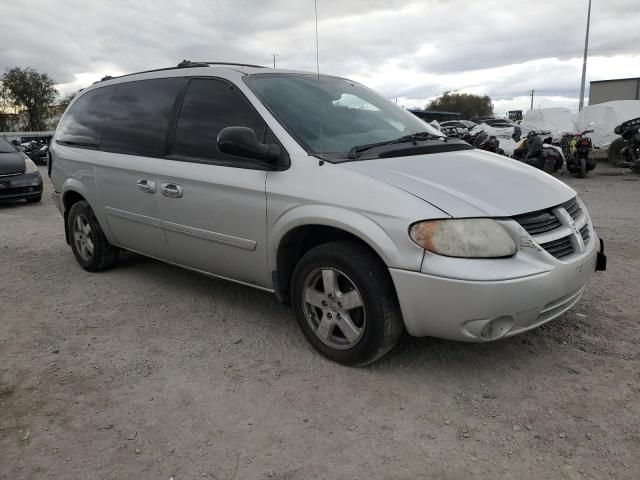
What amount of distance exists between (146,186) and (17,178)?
24.4 ft

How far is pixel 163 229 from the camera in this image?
Result: 157 inches

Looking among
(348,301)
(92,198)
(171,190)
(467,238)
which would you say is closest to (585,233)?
(467,238)

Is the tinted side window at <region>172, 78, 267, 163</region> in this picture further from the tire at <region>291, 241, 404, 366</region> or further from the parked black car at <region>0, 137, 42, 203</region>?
the parked black car at <region>0, 137, 42, 203</region>

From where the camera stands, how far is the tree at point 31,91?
50.3 metres

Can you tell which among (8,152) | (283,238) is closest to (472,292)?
(283,238)

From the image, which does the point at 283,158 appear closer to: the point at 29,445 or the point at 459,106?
the point at 29,445

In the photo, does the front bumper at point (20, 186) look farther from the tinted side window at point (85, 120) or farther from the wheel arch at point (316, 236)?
the wheel arch at point (316, 236)

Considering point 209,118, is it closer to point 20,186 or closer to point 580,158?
point 20,186

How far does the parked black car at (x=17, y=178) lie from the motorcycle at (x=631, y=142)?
1242cm

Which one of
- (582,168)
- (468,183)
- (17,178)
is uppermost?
(468,183)

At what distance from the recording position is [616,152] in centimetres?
1352

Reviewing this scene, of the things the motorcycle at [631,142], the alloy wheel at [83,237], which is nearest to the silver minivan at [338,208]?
the alloy wheel at [83,237]

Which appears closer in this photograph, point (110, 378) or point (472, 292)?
point (472, 292)

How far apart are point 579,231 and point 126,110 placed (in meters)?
3.53
